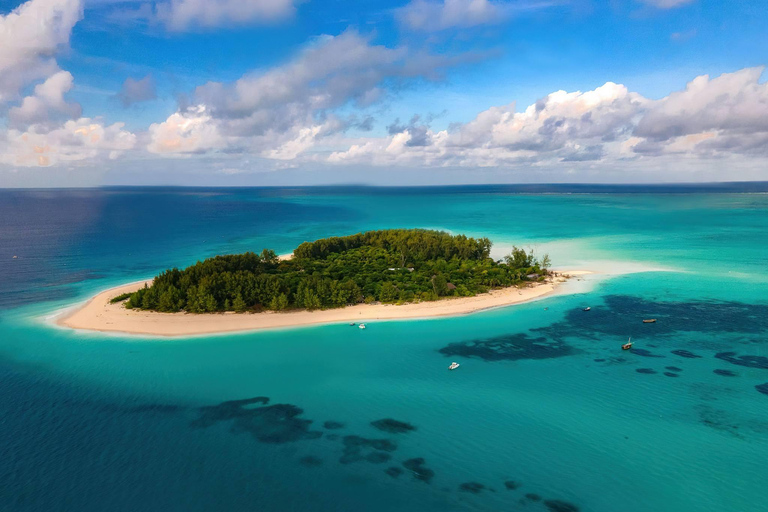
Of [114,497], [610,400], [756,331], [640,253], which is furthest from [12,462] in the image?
[640,253]

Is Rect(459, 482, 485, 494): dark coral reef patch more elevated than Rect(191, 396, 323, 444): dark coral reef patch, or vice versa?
Rect(191, 396, 323, 444): dark coral reef patch

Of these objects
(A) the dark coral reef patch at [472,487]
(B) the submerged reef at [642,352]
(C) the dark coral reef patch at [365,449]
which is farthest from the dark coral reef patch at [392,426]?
(B) the submerged reef at [642,352]

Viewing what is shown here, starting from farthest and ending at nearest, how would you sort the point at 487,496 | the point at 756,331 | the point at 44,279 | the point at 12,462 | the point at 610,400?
the point at 44,279 → the point at 756,331 → the point at 610,400 → the point at 12,462 → the point at 487,496

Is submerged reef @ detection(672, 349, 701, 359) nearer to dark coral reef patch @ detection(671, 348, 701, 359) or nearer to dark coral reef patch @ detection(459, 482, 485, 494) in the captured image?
dark coral reef patch @ detection(671, 348, 701, 359)

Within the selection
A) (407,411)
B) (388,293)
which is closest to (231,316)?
(388,293)

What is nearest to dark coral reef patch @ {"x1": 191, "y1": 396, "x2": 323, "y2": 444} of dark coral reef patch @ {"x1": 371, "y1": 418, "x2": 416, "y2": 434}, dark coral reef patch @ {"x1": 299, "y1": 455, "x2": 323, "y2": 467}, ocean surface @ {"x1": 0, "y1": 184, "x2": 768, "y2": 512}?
ocean surface @ {"x1": 0, "y1": 184, "x2": 768, "y2": 512}

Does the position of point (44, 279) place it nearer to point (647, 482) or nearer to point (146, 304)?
point (146, 304)
